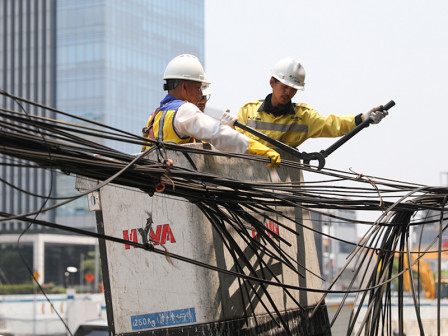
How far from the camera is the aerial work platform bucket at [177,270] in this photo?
5715 mm

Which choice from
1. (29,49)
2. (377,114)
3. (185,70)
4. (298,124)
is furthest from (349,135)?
(29,49)

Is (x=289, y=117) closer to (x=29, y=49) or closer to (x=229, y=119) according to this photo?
(x=229, y=119)

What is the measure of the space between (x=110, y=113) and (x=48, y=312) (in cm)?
7587

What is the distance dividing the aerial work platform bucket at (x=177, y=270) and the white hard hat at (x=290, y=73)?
60.4 inches

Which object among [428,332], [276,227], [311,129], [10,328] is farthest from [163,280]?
[10,328]

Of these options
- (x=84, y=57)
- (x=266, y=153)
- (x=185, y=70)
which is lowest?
(x=266, y=153)

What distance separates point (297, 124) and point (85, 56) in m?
107

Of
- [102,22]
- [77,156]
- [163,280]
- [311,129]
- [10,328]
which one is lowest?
[10,328]

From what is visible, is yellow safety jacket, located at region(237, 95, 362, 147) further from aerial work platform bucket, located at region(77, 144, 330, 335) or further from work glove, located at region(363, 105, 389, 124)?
aerial work platform bucket, located at region(77, 144, 330, 335)

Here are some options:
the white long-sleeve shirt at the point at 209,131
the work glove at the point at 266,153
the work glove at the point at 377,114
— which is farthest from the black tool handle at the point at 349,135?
the white long-sleeve shirt at the point at 209,131

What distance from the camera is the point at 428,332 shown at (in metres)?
23.5

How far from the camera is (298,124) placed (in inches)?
299

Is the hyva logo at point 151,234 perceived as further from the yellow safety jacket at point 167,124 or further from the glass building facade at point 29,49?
the glass building facade at point 29,49

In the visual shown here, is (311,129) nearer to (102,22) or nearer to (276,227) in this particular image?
(276,227)
